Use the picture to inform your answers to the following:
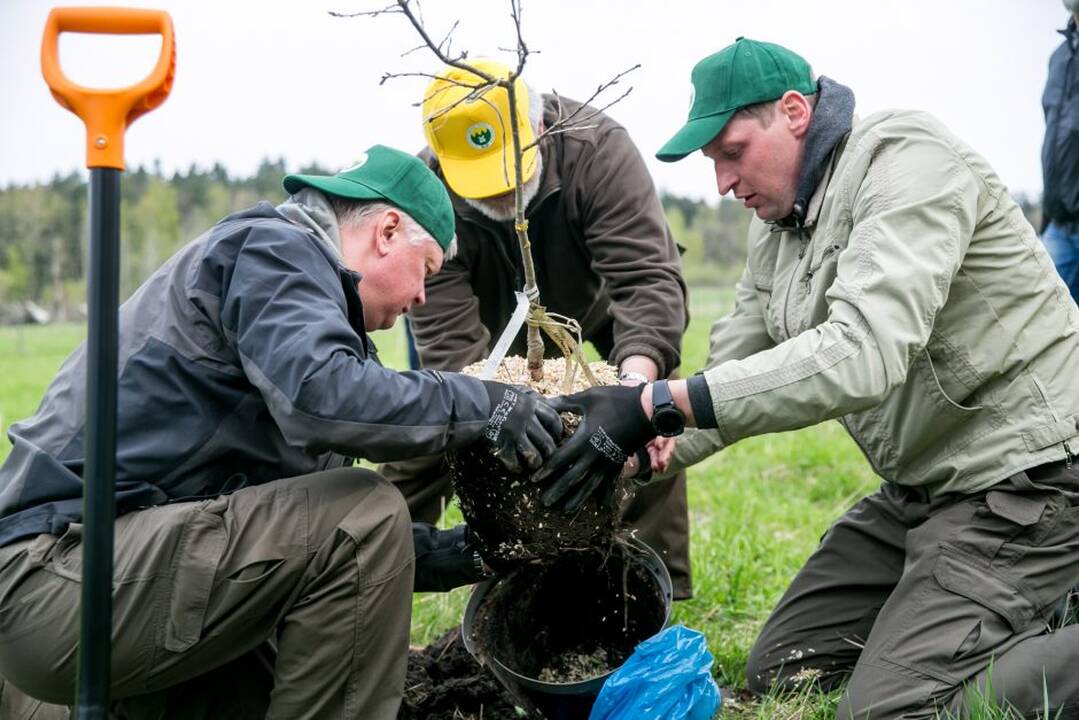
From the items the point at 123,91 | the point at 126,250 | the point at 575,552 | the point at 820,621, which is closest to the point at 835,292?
the point at 575,552

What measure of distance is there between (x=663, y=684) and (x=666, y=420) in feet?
2.40

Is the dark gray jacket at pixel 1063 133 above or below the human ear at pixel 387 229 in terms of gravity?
above

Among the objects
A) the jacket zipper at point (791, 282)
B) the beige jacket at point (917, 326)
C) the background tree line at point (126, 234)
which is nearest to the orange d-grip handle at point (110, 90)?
the beige jacket at point (917, 326)

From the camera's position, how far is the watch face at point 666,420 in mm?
2811

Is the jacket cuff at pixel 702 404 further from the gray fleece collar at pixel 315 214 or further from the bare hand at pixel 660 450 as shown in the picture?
the gray fleece collar at pixel 315 214

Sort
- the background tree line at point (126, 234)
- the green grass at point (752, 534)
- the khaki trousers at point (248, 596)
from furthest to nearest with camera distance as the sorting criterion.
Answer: the background tree line at point (126, 234) < the green grass at point (752, 534) < the khaki trousers at point (248, 596)

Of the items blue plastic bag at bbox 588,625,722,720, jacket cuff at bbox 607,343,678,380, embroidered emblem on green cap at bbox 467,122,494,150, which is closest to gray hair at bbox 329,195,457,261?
embroidered emblem on green cap at bbox 467,122,494,150

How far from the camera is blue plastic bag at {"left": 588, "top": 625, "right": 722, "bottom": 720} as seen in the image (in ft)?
9.59

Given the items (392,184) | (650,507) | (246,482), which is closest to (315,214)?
(392,184)

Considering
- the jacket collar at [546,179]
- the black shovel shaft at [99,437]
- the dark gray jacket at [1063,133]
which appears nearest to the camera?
the black shovel shaft at [99,437]

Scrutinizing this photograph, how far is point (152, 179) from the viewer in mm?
54500

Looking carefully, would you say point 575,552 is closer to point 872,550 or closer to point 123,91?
point 872,550

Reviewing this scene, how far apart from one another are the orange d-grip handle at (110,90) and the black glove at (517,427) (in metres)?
1.10

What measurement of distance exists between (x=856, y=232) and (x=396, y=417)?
136 centimetres
